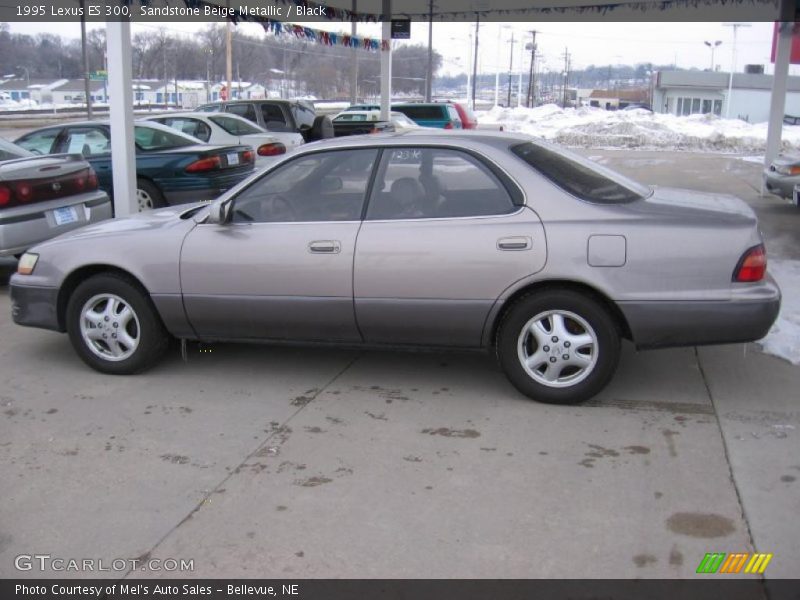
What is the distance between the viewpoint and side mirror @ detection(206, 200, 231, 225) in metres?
5.16

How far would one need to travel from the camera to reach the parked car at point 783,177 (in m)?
13.2

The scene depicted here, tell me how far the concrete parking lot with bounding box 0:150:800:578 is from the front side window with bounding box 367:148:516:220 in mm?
1150

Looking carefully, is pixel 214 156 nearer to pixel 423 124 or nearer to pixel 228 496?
pixel 228 496

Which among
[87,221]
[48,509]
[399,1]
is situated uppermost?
[399,1]

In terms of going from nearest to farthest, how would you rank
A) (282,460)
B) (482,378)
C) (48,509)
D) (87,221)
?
(48,509) < (282,460) < (482,378) < (87,221)

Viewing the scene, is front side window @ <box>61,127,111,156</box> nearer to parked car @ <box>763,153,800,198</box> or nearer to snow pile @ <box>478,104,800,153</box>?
parked car @ <box>763,153,800,198</box>

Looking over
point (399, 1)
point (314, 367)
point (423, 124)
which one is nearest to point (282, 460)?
point (314, 367)

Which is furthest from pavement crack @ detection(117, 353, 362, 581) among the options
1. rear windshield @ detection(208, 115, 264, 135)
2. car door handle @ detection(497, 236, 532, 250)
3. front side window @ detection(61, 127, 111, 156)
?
rear windshield @ detection(208, 115, 264, 135)

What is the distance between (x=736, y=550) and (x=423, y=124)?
2163cm

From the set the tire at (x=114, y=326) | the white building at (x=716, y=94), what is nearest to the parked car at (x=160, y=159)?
the tire at (x=114, y=326)

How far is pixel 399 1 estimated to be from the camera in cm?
1820

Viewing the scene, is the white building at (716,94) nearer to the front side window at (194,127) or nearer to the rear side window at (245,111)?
the rear side window at (245,111)

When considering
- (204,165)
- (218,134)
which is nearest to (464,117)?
(218,134)
